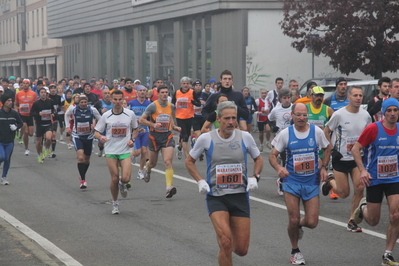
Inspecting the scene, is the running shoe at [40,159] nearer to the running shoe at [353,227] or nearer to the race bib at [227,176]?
the running shoe at [353,227]

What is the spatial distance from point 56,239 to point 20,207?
9.06 ft

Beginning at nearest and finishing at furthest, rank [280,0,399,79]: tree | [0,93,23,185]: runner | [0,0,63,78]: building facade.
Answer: [0,93,23,185]: runner < [280,0,399,79]: tree < [0,0,63,78]: building facade

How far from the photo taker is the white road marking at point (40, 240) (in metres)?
7.76

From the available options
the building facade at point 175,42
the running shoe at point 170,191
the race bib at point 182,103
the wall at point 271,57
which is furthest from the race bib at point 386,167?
the wall at point 271,57

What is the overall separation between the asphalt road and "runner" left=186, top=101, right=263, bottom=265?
100 centimetres

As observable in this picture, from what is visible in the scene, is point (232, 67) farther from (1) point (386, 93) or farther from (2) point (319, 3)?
(1) point (386, 93)

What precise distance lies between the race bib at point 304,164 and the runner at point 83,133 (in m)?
6.38

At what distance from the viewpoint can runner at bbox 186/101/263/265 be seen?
6.79 m

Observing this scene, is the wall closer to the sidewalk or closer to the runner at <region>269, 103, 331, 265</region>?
the sidewalk

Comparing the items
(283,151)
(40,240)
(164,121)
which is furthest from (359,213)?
(164,121)

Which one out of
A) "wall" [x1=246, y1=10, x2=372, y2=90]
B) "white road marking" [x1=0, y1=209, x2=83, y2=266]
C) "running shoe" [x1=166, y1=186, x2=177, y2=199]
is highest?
"wall" [x1=246, y1=10, x2=372, y2=90]

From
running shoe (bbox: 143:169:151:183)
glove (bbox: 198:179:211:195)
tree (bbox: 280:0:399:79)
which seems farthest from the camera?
tree (bbox: 280:0:399:79)

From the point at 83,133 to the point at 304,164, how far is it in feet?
22.8

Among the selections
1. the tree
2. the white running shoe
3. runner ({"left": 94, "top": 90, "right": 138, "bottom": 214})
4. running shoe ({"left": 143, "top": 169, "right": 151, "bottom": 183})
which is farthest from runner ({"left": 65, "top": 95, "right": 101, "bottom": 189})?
the tree
